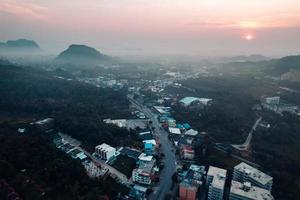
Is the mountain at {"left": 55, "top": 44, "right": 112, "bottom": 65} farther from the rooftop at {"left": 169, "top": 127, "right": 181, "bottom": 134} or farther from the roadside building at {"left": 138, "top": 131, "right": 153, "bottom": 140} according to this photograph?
the roadside building at {"left": 138, "top": 131, "right": 153, "bottom": 140}

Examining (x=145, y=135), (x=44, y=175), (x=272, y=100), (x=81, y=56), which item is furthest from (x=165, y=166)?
(x=81, y=56)

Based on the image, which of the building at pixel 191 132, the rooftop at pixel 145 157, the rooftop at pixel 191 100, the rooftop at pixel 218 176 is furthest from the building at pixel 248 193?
the rooftop at pixel 191 100

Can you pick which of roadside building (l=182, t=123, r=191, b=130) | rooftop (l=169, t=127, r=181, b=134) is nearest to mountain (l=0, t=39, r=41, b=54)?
roadside building (l=182, t=123, r=191, b=130)

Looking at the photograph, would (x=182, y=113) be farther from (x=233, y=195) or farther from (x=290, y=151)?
(x=233, y=195)

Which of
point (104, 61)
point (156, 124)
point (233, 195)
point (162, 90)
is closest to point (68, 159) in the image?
point (233, 195)

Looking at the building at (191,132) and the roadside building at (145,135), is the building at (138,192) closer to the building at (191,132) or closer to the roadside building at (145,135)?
the roadside building at (145,135)

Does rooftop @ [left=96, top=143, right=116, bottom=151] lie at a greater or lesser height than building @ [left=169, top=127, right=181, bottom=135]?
greater

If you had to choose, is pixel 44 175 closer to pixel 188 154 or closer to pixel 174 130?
pixel 188 154
